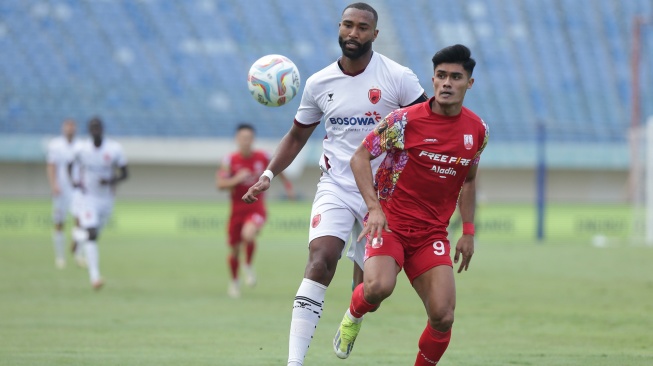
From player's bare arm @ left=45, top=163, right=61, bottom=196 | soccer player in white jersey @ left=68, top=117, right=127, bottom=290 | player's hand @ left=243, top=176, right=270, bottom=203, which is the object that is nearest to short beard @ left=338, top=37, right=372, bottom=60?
player's hand @ left=243, top=176, right=270, bottom=203

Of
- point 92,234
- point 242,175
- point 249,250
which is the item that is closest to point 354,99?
point 242,175

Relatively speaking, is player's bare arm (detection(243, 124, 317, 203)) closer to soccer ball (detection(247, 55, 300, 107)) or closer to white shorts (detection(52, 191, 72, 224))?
soccer ball (detection(247, 55, 300, 107))

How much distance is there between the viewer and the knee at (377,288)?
703cm

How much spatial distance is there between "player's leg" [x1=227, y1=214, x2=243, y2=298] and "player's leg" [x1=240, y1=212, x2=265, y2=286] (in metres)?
0.09

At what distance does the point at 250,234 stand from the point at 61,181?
8029 mm

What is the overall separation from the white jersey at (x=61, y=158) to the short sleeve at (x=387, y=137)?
48.1 ft

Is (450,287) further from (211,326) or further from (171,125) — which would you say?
(171,125)

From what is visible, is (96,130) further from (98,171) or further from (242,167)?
(242,167)

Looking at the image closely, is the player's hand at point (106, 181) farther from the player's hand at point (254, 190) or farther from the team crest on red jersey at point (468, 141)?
the team crest on red jersey at point (468, 141)

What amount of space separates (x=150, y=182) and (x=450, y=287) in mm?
28068

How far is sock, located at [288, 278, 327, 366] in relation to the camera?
7293 millimetres

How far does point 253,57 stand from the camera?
120ft

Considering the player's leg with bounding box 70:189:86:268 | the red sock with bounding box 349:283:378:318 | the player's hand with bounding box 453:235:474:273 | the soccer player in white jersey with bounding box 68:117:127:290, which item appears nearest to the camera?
the player's hand with bounding box 453:235:474:273

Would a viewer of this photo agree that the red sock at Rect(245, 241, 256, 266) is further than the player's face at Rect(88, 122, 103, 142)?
No
